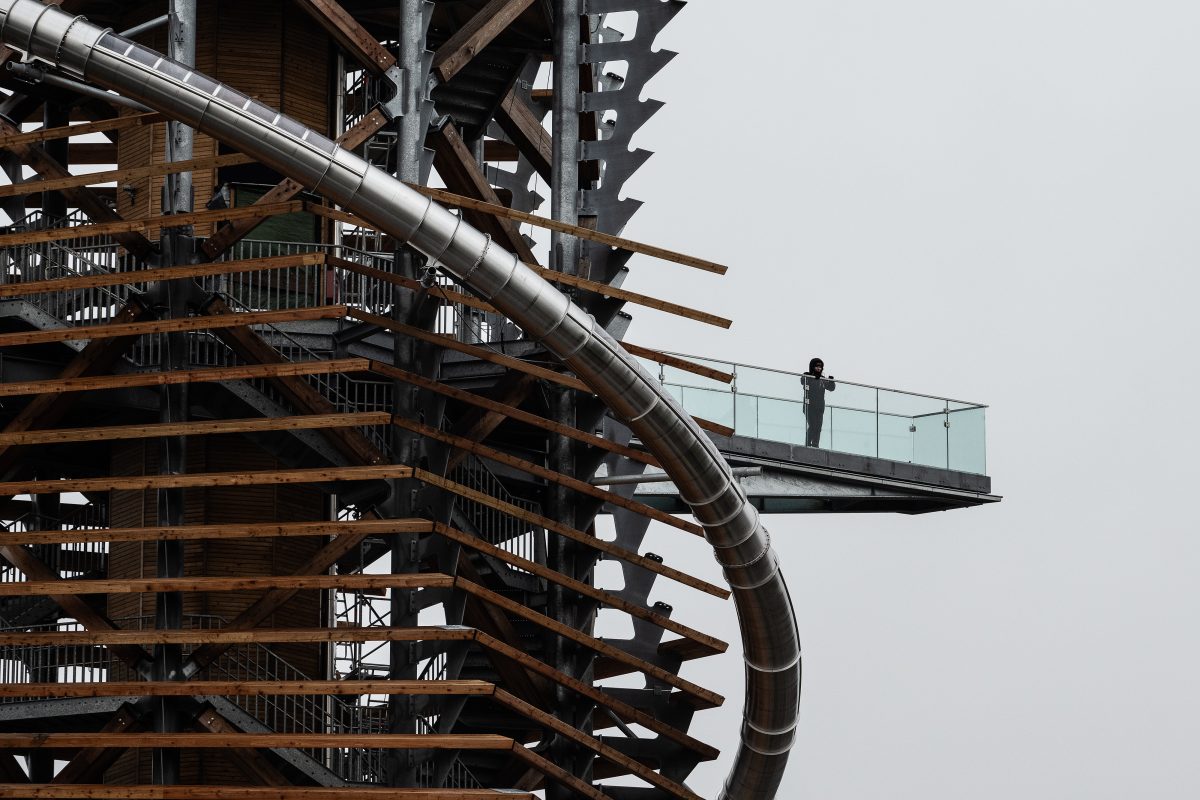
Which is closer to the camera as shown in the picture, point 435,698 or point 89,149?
point 435,698

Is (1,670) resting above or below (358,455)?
below

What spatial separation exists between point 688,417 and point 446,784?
21.2 feet

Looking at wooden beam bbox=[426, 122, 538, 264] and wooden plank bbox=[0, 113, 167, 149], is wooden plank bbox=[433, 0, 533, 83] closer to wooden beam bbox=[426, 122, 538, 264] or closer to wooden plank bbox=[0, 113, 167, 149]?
wooden beam bbox=[426, 122, 538, 264]

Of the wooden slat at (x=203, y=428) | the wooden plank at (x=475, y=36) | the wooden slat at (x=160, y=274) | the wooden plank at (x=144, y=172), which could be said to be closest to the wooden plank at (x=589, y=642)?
the wooden slat at (x=203, y=428)

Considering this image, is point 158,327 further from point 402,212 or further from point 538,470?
point 538,470

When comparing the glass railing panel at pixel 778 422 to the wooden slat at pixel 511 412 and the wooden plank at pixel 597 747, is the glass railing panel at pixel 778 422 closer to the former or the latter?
the wooden slat at pixel 511 412

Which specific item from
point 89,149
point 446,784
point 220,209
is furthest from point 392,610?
point 89,149

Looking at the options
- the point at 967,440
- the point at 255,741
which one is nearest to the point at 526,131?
the point at 967,440

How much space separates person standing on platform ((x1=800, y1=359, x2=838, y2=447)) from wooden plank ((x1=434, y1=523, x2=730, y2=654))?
4.56 m

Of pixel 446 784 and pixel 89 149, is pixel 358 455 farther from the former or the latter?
pixel 89 149

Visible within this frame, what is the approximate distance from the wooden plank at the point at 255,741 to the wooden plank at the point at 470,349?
203 inches

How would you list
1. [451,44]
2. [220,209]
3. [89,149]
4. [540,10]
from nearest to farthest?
1. [220,209]
2. [451,44]
3. [540,10]
4. [89,149]

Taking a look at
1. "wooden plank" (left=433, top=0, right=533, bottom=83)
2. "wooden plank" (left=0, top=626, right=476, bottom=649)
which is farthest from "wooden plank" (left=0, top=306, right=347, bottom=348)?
"wooden plank" (left=433, top=0, right=533, bottom=83)

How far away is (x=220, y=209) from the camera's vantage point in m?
30.7
